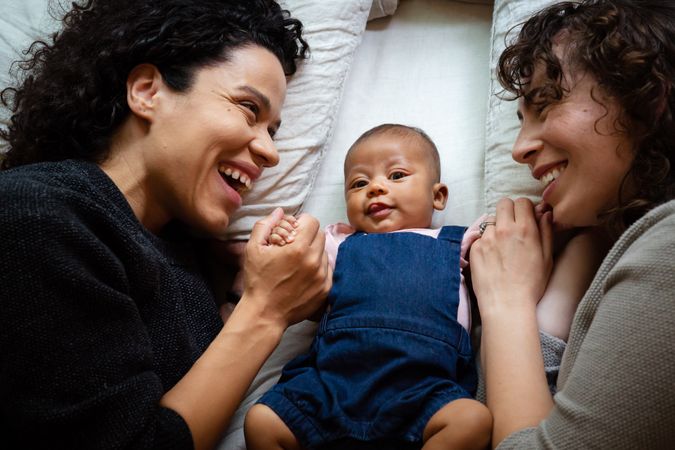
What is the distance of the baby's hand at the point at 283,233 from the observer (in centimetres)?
115

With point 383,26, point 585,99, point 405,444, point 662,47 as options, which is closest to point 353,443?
point 405,444

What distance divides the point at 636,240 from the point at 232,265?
0.96m

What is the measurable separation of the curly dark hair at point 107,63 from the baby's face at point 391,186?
1.24 ft

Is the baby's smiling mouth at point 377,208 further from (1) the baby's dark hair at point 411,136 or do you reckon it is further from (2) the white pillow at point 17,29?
(2) the white pillow at point 17,29

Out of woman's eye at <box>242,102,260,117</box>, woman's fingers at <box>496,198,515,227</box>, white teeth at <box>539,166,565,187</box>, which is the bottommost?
woman's fingers at <box>496,198,515,227</box>

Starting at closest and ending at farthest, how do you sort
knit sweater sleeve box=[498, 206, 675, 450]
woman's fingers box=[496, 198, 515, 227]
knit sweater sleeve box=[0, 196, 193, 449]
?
knit sweater sleeve box=[498, 206, 675, 450] < knit sweater sleeve box=[0, 196, 193, 449] < woman's fingers box=[496, 198, 515, 227]

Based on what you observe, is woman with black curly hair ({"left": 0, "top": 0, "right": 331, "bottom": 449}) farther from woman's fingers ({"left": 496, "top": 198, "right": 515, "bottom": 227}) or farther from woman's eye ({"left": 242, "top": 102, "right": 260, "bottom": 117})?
woman's fingers ({"left": 496, "top": 198, "right": 515, "bottom": 227})

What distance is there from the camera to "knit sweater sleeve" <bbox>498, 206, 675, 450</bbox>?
0.64 m

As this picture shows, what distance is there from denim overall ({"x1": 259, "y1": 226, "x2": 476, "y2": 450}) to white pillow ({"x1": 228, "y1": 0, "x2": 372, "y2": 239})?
1.04 feet

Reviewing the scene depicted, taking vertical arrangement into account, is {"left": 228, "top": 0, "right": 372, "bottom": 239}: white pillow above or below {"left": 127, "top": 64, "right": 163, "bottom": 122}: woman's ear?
below

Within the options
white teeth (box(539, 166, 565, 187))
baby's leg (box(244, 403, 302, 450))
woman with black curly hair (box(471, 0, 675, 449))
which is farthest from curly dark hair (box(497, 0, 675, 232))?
baby's leg (box(244, 403, 302, 450))

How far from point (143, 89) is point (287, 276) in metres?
0.52

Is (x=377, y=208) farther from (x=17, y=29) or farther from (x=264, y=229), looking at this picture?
(x=17, y=29)

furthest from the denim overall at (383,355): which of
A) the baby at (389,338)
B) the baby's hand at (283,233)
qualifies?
the baby's hand at (283,233)
